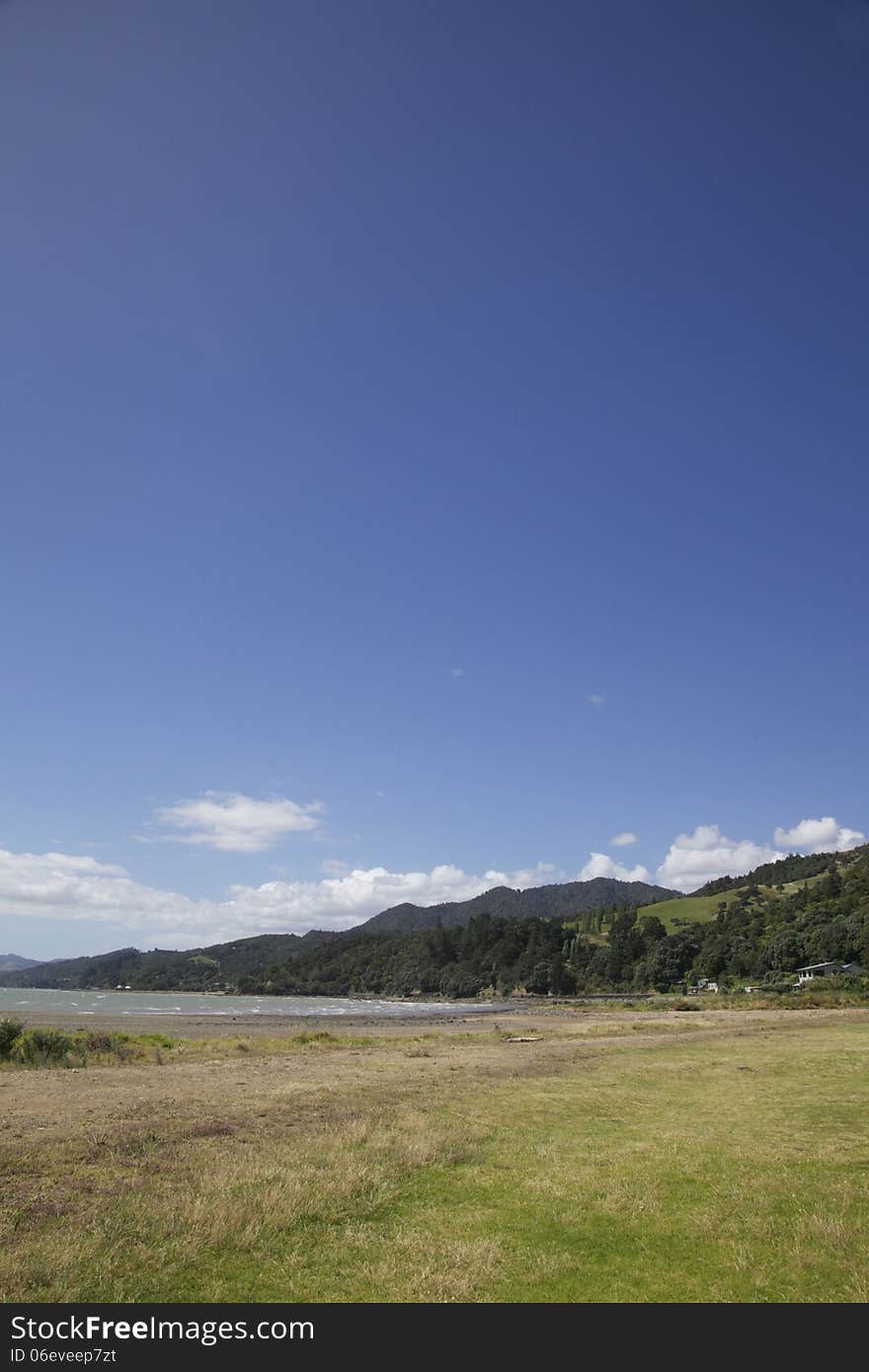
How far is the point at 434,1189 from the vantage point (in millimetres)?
14102

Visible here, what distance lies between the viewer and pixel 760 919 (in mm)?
196000

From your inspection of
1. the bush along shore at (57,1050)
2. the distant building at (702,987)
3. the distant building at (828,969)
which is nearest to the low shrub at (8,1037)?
the bush along shore at (57,1050)

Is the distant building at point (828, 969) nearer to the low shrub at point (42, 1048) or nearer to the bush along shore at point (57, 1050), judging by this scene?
the bush along shore at point (57, 1050)

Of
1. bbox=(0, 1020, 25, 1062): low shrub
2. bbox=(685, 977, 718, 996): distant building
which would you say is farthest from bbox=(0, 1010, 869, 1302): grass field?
bbox=(685, 977, 718, 996): distant building

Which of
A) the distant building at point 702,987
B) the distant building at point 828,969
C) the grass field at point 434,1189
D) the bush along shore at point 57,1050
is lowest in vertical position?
the distant building at point 702,987

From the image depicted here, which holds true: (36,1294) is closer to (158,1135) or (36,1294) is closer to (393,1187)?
(393,1187)

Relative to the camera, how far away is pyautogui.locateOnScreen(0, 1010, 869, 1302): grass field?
9648mm

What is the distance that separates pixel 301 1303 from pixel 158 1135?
10961 millimetres

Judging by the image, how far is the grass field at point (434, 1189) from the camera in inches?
380

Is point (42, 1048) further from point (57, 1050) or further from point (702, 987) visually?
point (702, 987)

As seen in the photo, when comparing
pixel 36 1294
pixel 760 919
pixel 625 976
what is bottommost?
pixel 625 976

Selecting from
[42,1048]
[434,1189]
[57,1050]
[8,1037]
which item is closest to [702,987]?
[57,1050]

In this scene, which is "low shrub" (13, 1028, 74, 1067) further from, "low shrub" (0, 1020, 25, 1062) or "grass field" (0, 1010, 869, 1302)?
"grass field" (0, 1010, 869, 1302)
